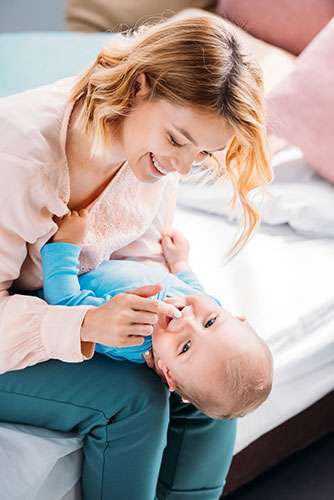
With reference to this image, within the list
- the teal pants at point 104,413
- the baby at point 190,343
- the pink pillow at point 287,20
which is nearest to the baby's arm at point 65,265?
the baby at point 190,343

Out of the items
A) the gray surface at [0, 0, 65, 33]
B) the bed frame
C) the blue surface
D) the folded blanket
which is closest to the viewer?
the bed frame

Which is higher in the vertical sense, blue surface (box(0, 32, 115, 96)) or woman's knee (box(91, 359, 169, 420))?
woman's knee (box(91, 359, 169, 420))

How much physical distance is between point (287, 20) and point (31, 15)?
3.18ft

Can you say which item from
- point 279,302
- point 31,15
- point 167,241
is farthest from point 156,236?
point 31,15

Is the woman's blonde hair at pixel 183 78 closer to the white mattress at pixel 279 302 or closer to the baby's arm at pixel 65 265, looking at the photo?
the baby's arm at pixel 65 265

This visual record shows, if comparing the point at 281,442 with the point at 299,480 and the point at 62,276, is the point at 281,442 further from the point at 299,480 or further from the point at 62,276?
the point at 62,276

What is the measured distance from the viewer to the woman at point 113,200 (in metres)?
1.44

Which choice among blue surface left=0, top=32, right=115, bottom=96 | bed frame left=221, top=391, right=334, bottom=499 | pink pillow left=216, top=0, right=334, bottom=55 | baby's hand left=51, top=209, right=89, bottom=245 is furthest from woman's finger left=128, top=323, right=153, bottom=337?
pink pillow left=216, top=0, right=334, bottom=55

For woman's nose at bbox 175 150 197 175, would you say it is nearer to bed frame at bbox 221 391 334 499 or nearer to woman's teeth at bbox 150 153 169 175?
woman's teeth at bbox 150 153 169 175

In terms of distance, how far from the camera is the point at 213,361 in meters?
1.51

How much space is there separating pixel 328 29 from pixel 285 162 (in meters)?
0.32

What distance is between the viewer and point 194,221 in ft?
7.04

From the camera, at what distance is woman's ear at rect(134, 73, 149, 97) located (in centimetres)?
144

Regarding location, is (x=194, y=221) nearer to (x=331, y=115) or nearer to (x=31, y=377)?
(x=331, y=115)
